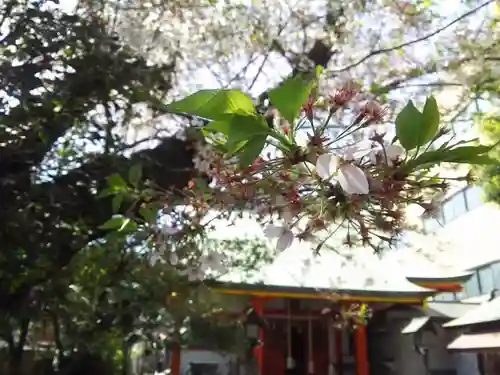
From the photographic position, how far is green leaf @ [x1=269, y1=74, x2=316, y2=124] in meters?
0.64

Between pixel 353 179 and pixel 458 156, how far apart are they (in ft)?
0.47

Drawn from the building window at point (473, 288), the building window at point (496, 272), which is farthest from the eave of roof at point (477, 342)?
the building window at point (473, 288)

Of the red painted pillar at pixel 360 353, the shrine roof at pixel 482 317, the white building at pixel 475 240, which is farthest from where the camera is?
the white building at pixel 475 240

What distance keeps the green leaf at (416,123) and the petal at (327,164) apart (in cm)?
8

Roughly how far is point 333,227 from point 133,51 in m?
2.19

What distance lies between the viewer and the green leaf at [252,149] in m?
0.67

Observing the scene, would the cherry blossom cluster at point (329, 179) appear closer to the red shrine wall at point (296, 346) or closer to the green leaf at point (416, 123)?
the green leaf at point (416, 123)

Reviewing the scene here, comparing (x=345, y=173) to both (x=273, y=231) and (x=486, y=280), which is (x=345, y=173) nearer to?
(x=273, y=231)

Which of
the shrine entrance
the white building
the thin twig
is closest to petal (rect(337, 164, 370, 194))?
the thin twig

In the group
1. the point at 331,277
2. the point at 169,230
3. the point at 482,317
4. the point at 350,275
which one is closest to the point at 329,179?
the point at 169,230

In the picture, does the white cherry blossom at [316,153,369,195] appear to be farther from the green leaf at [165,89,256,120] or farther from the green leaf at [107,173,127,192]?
the green leaf at [107,173,127,192]

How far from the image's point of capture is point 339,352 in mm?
7648

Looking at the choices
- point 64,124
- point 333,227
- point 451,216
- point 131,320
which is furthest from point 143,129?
point 451,216

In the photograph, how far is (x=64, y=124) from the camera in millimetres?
2357
